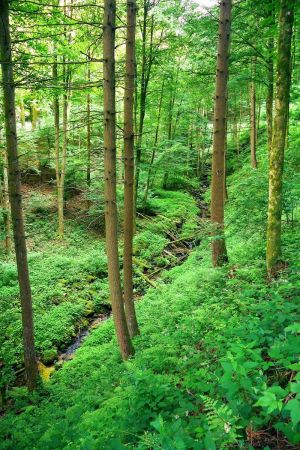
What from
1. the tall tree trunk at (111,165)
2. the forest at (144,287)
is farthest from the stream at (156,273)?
the tall tree trunk at (111,165)

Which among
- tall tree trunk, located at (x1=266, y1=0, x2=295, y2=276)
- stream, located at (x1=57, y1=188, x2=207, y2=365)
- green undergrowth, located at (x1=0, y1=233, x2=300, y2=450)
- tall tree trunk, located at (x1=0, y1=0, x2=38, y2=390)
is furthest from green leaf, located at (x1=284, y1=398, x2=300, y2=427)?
stream, located at (x1=57, y1=188, x2=207, y2=365)

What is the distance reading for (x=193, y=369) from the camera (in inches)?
160

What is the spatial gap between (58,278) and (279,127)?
9139mm

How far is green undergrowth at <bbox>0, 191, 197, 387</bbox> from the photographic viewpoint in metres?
9.09

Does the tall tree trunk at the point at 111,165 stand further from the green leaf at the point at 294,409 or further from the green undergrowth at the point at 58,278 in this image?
the green leaf at the point at 294,409

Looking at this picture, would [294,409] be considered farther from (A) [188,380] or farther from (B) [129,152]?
(B) [129,152]

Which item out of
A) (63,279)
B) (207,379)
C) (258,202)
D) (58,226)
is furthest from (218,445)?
(58,226)

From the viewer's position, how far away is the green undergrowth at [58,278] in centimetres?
909

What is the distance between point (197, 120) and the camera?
2492cm

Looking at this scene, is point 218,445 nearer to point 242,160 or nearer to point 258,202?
point 258,202

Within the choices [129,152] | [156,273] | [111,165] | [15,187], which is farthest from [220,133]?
[156,273]

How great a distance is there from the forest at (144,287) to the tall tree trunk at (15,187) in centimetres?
3

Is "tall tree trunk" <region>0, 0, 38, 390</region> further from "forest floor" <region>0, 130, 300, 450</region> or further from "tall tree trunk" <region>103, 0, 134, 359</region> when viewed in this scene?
"tall tree trunk" <region>103, 0, 134, 359</region>

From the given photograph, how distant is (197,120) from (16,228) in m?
20.8
